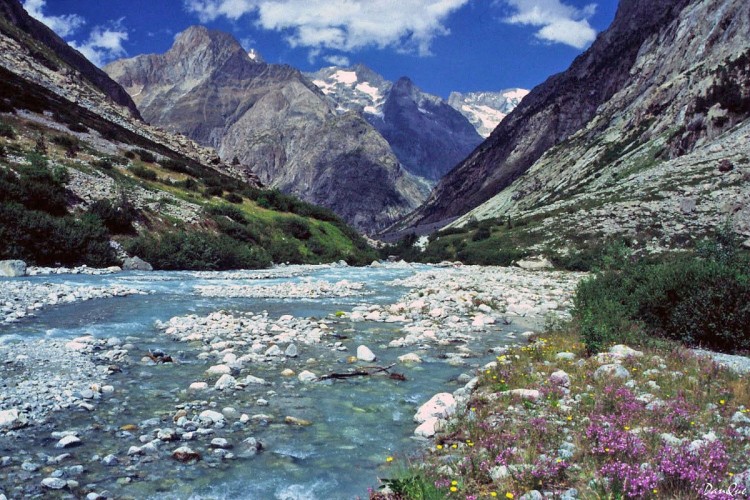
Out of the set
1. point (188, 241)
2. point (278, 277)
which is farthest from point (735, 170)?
point (188, 241)

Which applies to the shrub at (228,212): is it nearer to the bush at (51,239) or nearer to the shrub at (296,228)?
the shrub at (296,228)

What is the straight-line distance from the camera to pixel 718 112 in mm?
78062

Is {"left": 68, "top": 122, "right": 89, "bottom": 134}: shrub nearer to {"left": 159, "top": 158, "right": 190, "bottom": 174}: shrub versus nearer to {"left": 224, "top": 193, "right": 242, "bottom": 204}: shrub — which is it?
{"left": 159, "top": 158, "right": 190, "bottom": 174}: shrub

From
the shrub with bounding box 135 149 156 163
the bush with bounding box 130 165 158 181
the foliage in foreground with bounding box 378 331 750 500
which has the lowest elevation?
the foliage in foreground with bounding box 378 331 750 500

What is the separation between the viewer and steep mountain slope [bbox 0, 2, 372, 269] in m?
26.6

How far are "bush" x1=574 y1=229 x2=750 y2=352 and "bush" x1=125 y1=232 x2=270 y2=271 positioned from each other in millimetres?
26162

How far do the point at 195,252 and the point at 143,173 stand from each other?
49.7 ft

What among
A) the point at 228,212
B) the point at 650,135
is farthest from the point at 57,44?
the point at 650,135

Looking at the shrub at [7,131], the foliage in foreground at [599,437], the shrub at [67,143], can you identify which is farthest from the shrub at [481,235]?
the foliage in foreground at [599,437]

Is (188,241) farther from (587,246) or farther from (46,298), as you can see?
(587,246)

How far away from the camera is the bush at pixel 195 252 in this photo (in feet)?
101

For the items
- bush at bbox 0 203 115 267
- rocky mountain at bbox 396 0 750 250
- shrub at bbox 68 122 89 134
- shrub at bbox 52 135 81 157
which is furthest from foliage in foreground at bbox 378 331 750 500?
shrub at bbox 68 122 89 134

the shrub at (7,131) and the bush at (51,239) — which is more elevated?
the shrub at (7,131)

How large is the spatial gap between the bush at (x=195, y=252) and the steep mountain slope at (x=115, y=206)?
76mm
